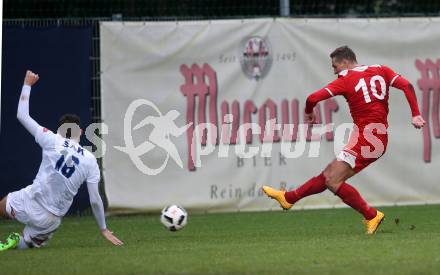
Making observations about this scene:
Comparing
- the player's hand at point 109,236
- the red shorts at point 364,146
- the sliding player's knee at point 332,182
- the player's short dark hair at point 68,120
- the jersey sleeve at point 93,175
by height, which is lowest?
the player's hand at point 109,236

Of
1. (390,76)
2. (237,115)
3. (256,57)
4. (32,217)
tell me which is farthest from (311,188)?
(256,57)

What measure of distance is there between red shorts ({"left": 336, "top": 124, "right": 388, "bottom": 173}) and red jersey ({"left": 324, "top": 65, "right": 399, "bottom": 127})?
116 millimetres

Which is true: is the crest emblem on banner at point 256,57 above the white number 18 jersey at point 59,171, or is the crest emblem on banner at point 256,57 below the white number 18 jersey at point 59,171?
above

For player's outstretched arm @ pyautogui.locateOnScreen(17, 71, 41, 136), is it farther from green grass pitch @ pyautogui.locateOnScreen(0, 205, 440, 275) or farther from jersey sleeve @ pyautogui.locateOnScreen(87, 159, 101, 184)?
green grass pitch @ pyautogui.locateOnScreen(0, 205, 440, 275)

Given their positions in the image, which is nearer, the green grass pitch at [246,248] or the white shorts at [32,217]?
the green grass pitch at [246,248]

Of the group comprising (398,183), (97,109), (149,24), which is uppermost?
(149,24)

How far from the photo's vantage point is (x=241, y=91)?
609 inches

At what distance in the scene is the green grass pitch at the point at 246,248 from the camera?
821 centimetres

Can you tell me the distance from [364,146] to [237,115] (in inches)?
183

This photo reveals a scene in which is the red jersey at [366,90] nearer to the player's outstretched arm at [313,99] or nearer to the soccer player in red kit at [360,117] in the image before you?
the soccer player in red kit at [360,117]

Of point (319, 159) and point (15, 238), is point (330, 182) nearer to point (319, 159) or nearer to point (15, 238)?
point (15, 238)

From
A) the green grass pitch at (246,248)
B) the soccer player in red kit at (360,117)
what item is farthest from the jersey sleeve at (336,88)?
the green grass pitch at (246,248)

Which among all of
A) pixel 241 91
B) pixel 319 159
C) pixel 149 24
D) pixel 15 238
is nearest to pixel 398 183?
pixel 319 159

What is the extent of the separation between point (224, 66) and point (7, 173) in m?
3.56
